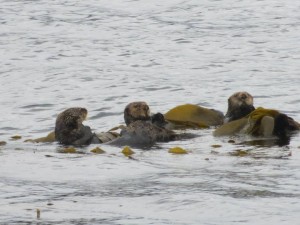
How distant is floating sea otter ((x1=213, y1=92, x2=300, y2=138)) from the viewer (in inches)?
365

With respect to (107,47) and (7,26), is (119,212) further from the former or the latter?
(7,26)

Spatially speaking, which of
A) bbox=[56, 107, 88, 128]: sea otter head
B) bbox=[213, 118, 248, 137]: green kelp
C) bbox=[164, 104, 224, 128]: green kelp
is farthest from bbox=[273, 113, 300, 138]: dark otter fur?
bbox=[56, 107, 88, 128]: sea otter head

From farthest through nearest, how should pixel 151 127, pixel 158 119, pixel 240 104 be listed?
pixel 240 104 → pixel 158 119 → pixel 151 127

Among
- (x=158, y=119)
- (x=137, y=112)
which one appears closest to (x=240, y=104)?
(x=158, y=119)

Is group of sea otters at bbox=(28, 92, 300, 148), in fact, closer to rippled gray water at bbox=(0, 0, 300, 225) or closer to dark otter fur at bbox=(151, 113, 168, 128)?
dark otter fur at bbox=(151, 113, 168, 128)

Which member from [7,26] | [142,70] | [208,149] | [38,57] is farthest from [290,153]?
[7,26]

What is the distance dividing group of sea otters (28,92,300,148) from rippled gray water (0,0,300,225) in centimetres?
18

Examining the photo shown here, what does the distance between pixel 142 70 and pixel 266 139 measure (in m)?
8.04

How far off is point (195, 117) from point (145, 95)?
3942mm

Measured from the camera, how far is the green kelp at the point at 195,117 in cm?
1038

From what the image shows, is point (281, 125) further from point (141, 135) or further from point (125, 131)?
point (125, 131)

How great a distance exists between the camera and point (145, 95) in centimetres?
1434

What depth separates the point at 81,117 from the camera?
374 inches

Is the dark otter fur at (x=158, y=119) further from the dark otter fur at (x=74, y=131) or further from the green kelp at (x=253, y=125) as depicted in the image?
the dark otter fur at (x=74, y=131)
